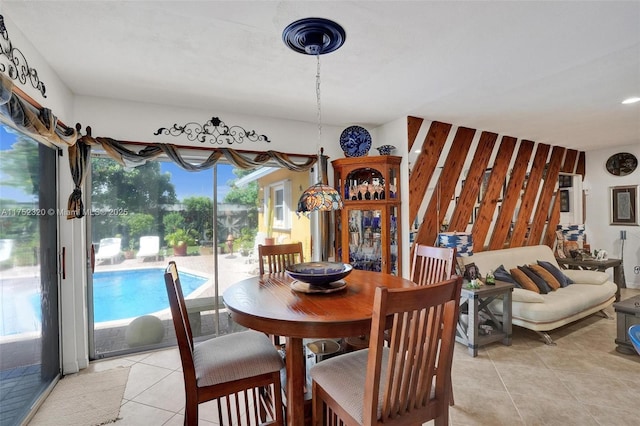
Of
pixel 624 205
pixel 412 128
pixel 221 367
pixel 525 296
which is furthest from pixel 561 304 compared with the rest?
pixel 624 205

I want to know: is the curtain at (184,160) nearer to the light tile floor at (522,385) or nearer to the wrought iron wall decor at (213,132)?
the wrought iron wall decor at (213,132)

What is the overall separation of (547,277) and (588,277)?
0.78 m

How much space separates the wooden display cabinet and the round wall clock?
4.59 m

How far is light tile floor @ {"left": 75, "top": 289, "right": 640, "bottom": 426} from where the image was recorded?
212 cm

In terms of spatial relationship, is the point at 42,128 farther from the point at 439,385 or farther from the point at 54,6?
the point at 439,385

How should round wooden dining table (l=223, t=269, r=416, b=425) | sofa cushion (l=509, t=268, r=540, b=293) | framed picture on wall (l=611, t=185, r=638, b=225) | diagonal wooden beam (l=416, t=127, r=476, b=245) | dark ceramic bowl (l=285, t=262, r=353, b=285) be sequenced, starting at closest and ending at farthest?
round wooden dining table (l=223, t=269, r=416, b=425)
dark ceramic bowl (l=285, t=262, r=353, b=285)
sofa cushion (l=509, t=268, r=540, b=293)
diagonal wooden beam (l=416, t=127, r=476, b=245)
framed picture on wall (l=611, t=185, r=638, b=225)

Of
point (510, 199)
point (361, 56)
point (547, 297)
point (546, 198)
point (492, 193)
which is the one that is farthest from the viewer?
point (546, 198)

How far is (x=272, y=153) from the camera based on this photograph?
3.57 metres

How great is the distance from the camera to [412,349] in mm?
1294

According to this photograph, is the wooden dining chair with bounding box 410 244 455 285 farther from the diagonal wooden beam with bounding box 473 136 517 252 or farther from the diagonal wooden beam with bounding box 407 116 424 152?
the diagonal wooden beam with bounding box 473 136 517 252

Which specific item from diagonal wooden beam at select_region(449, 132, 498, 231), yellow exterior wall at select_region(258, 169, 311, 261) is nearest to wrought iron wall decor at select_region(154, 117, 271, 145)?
yellow exterior wall at select_region(258, 169, 311, 261)

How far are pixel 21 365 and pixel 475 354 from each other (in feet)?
11.7

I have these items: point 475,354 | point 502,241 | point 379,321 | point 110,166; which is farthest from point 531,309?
point 110,166

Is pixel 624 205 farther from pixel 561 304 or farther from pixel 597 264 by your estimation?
pixel 561 304
